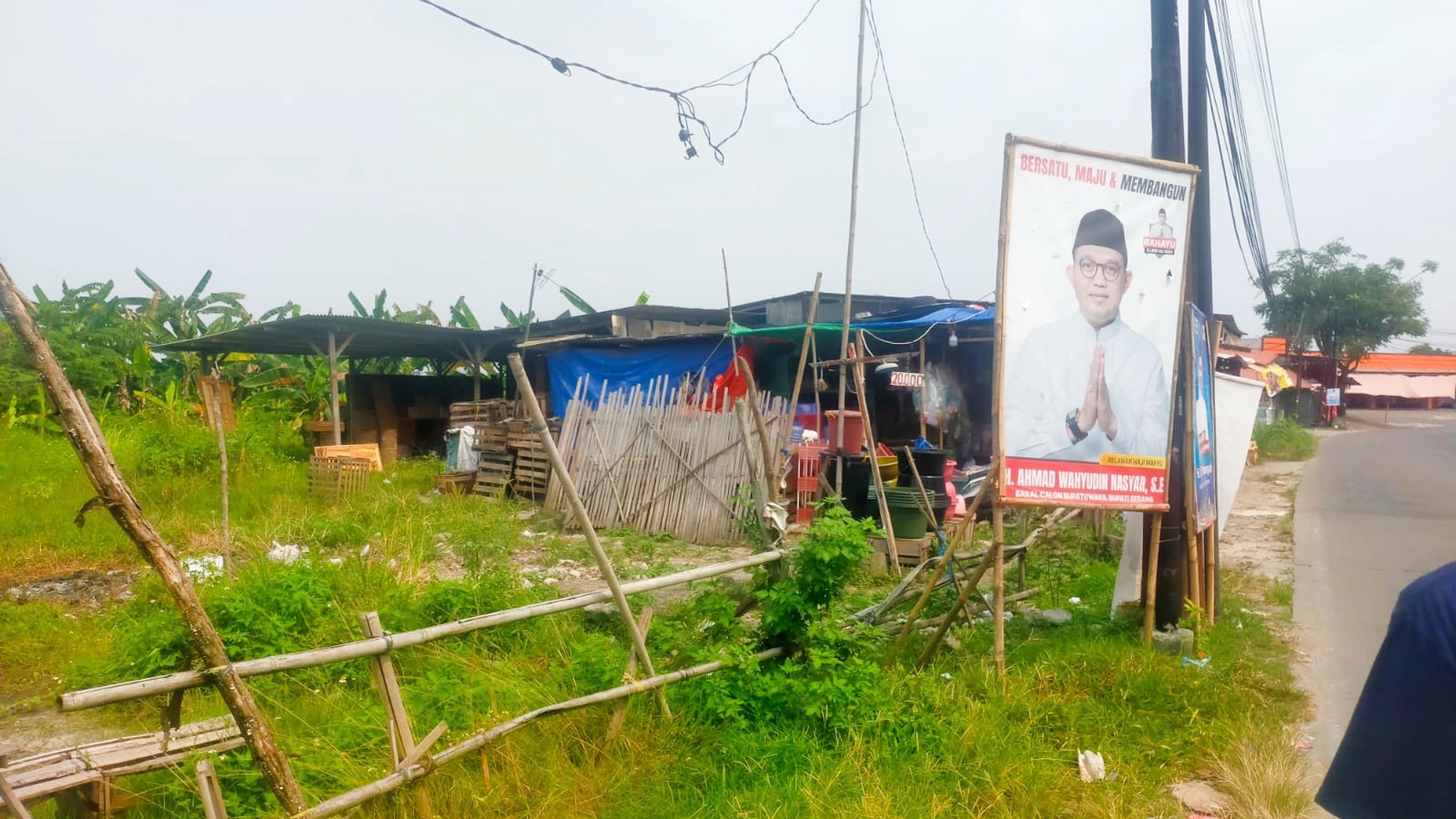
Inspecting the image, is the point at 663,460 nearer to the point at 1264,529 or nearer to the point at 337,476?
the point at 337,476

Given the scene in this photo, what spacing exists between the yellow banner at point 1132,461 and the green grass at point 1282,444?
58.3ft

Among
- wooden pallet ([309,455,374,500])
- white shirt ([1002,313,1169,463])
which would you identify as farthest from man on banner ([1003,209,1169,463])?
wooden pallet ([309,455,374,500])

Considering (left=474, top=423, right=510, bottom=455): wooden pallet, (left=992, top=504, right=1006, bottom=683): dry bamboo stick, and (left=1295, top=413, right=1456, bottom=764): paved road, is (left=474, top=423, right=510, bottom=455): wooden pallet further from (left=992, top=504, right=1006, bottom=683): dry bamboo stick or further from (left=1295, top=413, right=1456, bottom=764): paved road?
(left=1295, top=413, right=1456, bottom=764): paved road

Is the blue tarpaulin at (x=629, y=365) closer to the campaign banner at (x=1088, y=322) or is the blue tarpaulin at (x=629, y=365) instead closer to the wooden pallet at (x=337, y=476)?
the wooden pallet at (x=337, y=476)

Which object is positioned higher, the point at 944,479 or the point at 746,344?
the point at 746,344

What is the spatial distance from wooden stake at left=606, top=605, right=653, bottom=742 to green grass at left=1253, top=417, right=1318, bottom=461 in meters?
20.1

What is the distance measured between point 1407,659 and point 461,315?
19573 mm

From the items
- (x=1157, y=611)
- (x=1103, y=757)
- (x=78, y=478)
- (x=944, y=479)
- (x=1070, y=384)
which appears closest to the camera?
(x=1103, y=757)

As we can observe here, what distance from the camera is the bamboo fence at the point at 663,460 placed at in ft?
31.5

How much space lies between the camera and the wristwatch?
4867 millimetres

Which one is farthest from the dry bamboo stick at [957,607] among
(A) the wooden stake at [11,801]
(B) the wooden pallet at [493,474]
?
(B) the wooden pallet at [493,474]

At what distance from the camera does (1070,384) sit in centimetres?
486

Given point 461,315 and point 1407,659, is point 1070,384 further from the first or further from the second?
point 461,315

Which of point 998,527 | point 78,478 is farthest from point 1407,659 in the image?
point 78,478
